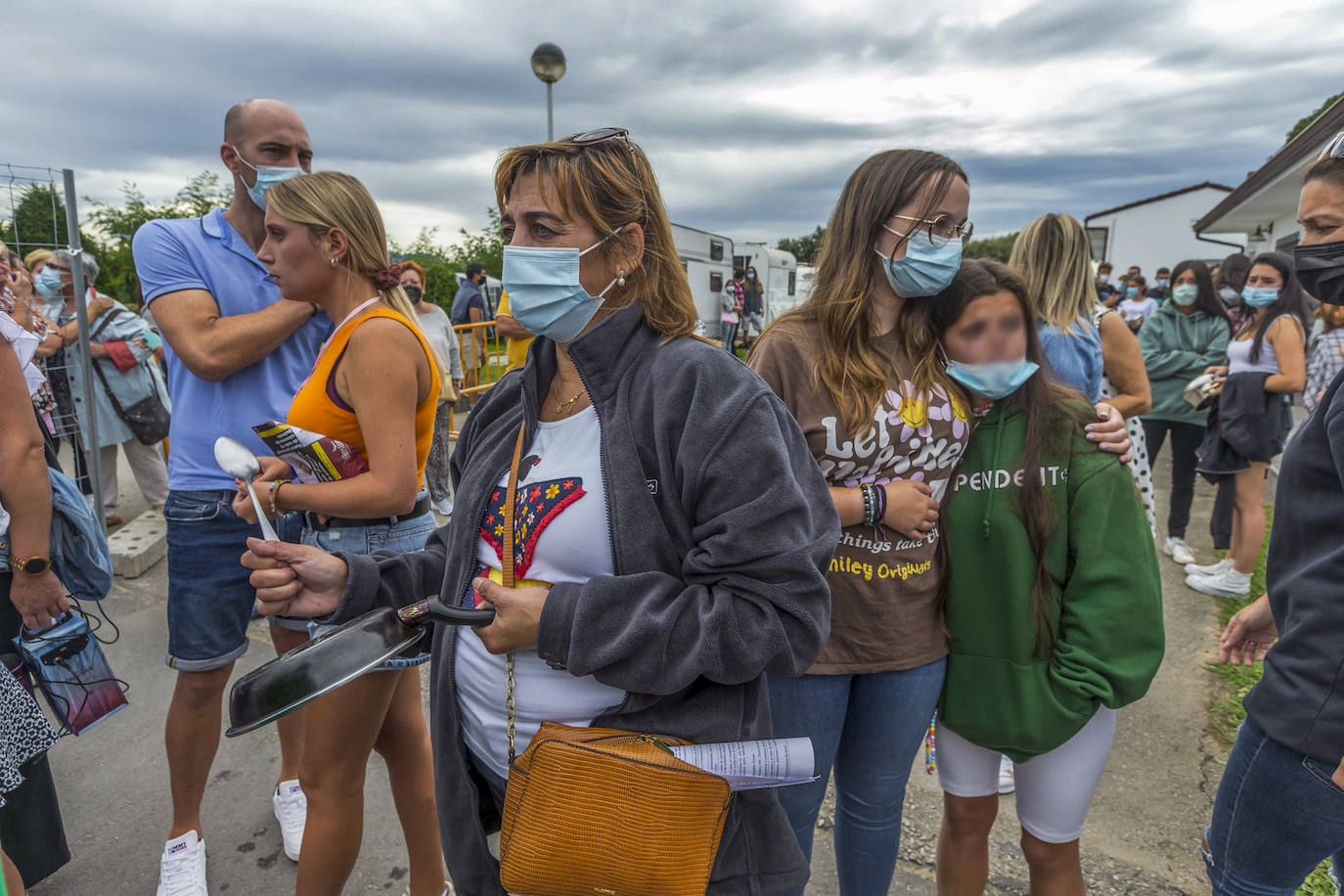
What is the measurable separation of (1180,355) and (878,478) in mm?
4618

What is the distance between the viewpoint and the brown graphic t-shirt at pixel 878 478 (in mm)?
1807

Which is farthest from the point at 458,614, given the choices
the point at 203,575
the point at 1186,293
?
the point at 1186,293

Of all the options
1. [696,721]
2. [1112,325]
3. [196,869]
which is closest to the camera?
[696,721]

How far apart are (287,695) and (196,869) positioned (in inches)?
70.1

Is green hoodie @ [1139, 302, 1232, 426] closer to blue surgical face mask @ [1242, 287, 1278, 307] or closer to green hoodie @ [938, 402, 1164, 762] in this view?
blue surgical face mask @ [1242, 287, 1278, 307]

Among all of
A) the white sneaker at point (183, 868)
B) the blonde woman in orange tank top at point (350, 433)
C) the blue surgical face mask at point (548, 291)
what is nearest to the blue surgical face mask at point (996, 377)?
the blue surgical face mask at point (548, 291)

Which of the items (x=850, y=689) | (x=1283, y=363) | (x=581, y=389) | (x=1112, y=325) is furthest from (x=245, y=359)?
(x=1283, y=363)

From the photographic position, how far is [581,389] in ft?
4.79

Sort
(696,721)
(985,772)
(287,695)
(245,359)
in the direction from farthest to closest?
(245,359)
(985,772)
(696,721)
(287,695)

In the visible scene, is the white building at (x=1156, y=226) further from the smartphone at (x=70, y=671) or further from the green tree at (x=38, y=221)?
the smartphone at (x=70, y=671)

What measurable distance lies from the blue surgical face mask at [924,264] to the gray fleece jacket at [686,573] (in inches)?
29.2

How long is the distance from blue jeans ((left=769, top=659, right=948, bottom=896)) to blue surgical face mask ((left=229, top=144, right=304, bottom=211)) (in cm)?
204

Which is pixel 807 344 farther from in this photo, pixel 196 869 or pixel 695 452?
pixel 196 869

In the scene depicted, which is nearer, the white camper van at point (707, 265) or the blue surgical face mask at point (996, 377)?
the blue surgical face mask at point (996, 377)
